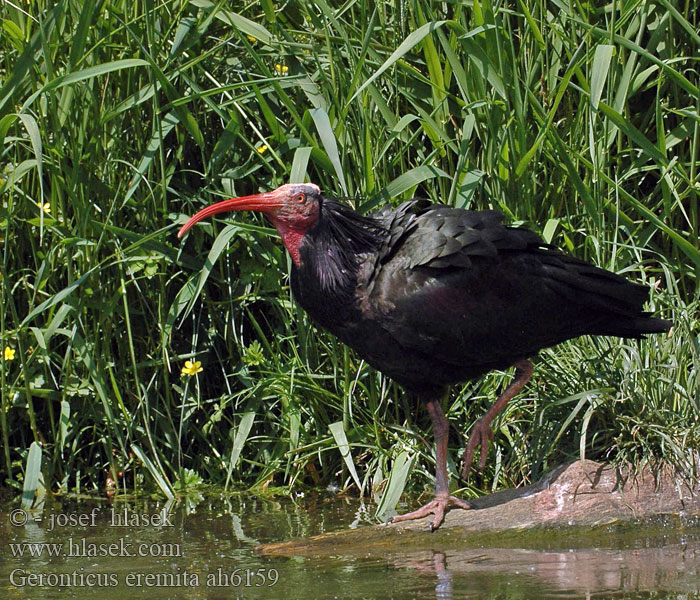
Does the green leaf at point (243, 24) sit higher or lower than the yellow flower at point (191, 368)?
higher

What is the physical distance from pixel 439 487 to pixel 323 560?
69 centimetres

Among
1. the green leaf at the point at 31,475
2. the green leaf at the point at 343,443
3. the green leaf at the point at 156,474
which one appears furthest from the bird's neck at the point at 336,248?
the green leaf at the point at 31,475

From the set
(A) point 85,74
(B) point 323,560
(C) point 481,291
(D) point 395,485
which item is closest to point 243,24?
(A) point 85,74

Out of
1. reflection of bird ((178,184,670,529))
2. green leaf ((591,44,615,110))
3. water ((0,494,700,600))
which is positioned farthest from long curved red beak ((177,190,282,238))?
green leaf ((591,44,615,110))

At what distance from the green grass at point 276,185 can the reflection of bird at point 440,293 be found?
240 millimetres

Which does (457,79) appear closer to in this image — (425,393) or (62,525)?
(425,393)

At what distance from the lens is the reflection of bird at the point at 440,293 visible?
14.5ft

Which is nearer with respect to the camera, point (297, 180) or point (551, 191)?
point (297, 180)

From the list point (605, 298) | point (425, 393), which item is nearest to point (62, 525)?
point (425, 393)

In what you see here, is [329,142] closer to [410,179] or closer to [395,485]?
[410,179]

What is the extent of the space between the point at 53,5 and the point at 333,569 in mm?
2794

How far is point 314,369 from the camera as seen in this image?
208 inches

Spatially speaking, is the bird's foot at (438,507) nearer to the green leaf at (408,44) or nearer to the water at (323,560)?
the water at (323,560)

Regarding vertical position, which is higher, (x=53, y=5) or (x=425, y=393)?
(x=53, y=5)
